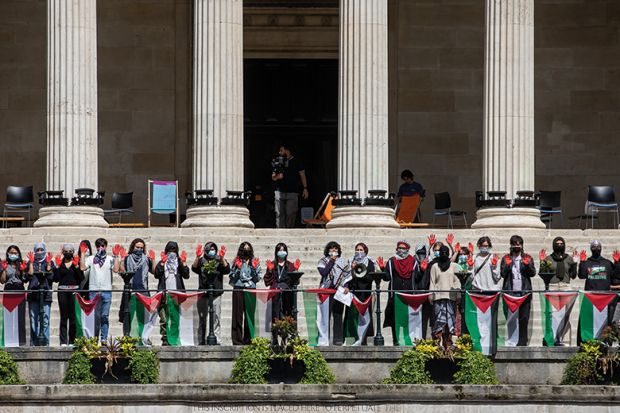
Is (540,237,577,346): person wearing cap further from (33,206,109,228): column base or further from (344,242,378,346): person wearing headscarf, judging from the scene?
(33,206,109,228): column base

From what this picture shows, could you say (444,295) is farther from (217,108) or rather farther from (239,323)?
(217,108)

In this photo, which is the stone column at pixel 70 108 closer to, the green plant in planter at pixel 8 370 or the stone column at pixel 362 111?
the stone column at pixel 362 111

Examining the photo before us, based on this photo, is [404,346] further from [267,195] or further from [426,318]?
[267,195]

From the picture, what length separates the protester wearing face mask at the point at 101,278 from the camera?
38.2 meters

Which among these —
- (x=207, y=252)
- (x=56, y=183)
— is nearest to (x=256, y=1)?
(x=56, y=183)

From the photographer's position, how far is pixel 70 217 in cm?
4800

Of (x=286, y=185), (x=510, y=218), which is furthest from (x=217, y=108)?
(x=510, y=218)

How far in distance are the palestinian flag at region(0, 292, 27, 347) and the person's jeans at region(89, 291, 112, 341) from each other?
1.35m

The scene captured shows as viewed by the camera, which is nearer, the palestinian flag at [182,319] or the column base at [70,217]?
the palestinian flag at [182,319]

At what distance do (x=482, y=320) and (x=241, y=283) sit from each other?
465 centimetres

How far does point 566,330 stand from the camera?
125 feet

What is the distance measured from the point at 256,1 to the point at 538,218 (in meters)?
12.9

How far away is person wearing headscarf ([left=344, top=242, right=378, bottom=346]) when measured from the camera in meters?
38.2

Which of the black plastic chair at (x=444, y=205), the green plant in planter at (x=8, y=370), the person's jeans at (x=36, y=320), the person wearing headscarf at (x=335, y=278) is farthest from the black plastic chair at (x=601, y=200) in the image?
the green plant in planter at (x=8, y=370)
